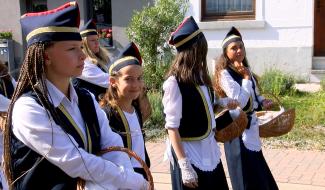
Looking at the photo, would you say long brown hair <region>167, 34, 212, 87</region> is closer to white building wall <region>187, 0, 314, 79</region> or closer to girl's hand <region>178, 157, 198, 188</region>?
girl's hand <region>178, 157, 198, 188</region>

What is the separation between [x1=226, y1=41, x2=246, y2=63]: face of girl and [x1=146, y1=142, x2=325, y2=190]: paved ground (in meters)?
1.59

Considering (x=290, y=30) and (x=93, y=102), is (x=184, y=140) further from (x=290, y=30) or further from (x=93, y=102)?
(x=290, y=30)

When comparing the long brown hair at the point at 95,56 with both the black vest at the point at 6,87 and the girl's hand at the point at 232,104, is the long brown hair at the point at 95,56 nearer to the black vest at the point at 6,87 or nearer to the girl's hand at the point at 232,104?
the black vest at the point at 6,87

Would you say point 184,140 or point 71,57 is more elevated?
point 71,57

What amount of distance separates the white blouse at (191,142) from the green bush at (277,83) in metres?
6.62

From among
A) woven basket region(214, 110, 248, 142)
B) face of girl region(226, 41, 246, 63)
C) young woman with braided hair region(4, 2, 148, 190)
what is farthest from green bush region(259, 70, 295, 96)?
young woman with braided hair region(4, 2, 148, 190)

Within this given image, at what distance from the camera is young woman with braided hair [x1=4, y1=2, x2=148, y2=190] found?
6.64 feet

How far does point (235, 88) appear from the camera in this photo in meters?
4.52

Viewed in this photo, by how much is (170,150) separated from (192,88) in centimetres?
50

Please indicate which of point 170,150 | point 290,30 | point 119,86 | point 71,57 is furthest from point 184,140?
point 290,30

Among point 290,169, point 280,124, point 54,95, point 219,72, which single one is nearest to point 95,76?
point 219,72

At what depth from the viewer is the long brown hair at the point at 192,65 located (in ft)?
11.9

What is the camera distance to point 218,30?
12.2 meters

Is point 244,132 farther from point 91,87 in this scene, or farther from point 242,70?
point 91,87
